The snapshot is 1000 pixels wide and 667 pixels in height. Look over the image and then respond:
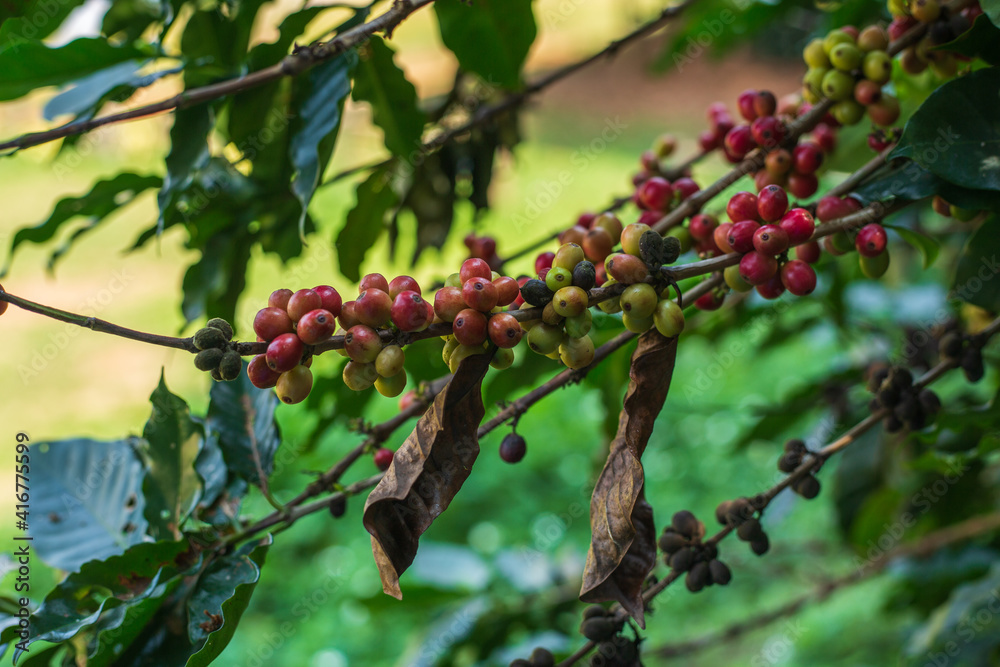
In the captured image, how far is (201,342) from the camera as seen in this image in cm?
49

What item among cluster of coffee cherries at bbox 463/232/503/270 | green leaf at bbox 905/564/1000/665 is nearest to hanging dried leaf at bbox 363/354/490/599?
cluster of coffee cherries at bbox 463/232/503/270

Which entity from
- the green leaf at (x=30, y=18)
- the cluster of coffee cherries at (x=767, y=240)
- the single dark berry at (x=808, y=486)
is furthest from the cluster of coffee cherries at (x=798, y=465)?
the green leaf at (x=30, y=18)

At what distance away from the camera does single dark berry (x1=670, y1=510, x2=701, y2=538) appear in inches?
29.7

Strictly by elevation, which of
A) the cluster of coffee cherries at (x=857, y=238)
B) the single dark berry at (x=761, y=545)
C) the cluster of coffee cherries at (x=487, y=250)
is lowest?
the single dark berry at (x=761, y=545)

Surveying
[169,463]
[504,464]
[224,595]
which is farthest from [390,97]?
[504,464]

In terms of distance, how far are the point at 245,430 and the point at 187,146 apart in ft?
1.05

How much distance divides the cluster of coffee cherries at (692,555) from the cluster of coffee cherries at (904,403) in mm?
237

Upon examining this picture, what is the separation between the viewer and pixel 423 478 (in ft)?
1.81

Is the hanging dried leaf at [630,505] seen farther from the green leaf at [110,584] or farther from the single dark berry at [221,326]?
the green leaf at [110,584]

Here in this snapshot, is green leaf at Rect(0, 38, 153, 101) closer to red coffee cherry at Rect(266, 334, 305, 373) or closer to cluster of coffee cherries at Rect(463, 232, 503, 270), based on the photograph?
cluster of coffee cherries at Rect(463, 232, 503, 270)

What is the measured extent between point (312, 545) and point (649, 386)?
259 cm

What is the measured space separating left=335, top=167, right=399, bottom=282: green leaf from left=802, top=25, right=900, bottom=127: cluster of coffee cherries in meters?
0.58

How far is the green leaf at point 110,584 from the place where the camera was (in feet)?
2.30

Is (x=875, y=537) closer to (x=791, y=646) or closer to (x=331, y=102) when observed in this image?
(x=791, y=646)
